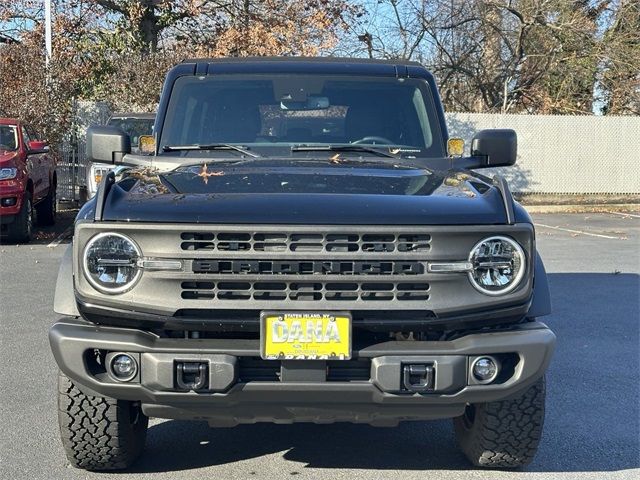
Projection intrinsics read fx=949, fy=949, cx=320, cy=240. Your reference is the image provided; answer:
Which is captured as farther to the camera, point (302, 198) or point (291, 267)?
point (302, 198)

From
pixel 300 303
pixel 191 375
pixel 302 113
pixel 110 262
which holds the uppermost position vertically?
pixel 302 113

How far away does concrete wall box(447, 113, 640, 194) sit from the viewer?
21984 millimetres

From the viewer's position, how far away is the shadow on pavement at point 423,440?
4562 millimetres

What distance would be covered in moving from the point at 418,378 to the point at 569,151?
19.7 meters

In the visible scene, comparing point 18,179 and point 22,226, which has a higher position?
point 18,179

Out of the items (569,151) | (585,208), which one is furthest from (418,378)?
Answer: (569,151)

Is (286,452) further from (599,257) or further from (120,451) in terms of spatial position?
(599,257)

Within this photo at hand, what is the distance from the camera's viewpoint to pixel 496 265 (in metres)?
3.79

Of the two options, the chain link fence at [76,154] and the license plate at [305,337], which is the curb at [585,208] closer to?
the chain link fence at [76,154]

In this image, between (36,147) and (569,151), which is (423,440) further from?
(569,151)

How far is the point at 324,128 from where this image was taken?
5.30 m

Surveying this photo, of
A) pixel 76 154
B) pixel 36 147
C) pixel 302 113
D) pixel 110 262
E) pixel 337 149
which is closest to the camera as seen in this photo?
pixel 110 262

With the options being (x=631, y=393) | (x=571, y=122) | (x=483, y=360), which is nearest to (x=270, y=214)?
(x=483, y=360)

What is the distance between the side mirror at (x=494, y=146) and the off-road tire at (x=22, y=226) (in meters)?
9.12
